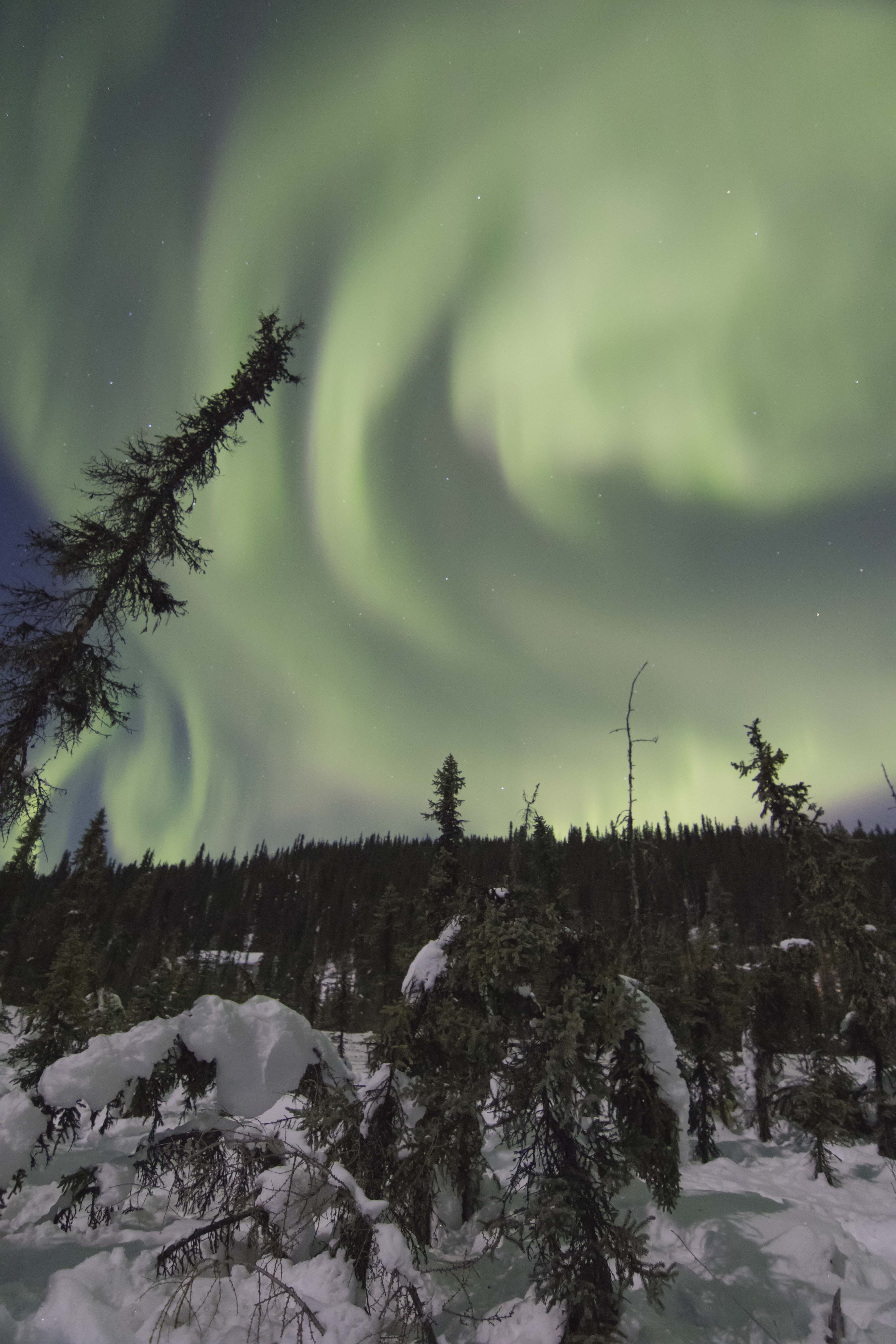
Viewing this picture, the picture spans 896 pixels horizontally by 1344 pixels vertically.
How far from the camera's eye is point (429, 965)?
7445mm

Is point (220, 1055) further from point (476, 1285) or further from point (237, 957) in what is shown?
point (237, 957)

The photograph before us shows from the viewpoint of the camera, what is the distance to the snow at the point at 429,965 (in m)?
7.33

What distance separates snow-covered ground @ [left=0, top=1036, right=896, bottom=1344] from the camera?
5.55 metres

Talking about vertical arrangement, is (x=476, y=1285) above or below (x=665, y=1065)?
below

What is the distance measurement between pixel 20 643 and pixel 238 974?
237ft

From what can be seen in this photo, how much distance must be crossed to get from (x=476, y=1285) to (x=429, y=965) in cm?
487

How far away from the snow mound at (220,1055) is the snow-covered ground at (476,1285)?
1.24 meters

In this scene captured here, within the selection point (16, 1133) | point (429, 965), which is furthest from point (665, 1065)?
point (16, 1133)

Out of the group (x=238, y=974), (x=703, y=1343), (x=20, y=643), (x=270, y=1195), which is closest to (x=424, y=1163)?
(x=270, y=1195)

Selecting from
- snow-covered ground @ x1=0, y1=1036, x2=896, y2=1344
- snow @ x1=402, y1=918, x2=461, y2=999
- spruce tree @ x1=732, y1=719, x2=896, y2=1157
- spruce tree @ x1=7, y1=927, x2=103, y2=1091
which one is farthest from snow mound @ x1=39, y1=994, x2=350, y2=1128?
spruce tree @ x1=732, y1=719, x2=896, y2=1157

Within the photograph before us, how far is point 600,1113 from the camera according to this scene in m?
5.92

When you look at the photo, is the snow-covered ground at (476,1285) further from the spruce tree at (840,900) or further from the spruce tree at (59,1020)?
the spruce tree at (840,900)

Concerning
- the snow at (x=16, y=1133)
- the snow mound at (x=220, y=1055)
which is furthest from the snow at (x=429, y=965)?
the snow at (x=16, y=1133)

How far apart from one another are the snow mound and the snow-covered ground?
48.9 inches
